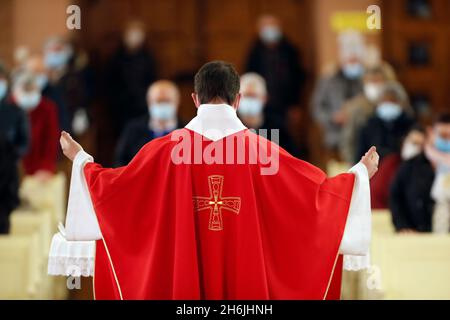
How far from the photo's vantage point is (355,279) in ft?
35.4

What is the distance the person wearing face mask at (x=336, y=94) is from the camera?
15.0m

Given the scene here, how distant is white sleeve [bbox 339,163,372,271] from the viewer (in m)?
6.97

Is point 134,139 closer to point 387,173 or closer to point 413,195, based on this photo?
point 387,173

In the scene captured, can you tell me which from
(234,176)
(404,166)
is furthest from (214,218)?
(404,166)

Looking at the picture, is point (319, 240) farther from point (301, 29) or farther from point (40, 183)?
point (301, 29)

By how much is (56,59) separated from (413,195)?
242 inches

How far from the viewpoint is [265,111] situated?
13945 millimetres

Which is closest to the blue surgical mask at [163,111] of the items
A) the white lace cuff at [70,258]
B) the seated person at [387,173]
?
the seated person at [387,173]

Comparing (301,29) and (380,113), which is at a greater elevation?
(301,29)

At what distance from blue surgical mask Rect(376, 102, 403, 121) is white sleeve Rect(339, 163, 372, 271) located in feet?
19.7

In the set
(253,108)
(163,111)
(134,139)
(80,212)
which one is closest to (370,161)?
(80,212)

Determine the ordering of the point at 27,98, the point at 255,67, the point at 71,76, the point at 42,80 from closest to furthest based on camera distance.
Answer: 1. the point at 27,98
2. the point at 42,80
3. the point at 71,76
4. the point at 255,67

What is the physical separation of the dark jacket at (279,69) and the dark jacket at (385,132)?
3.08m
